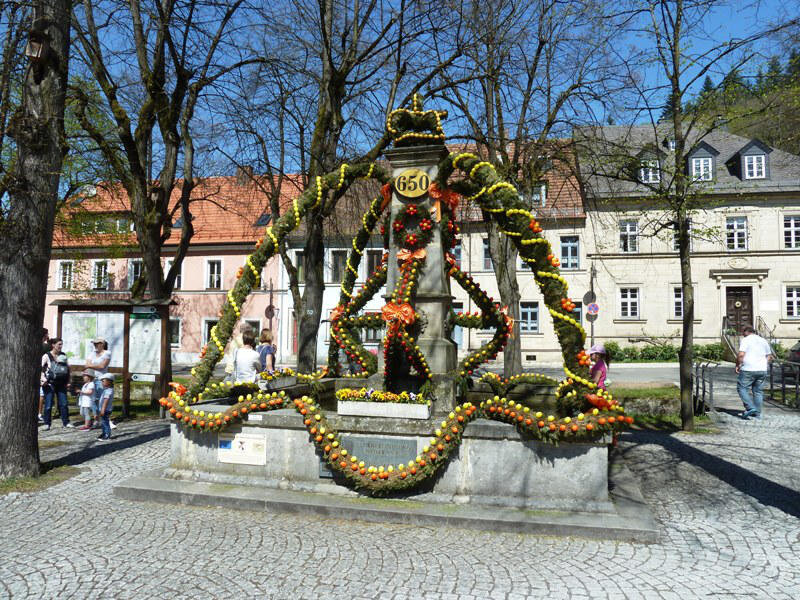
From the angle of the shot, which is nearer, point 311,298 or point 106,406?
point 106,406

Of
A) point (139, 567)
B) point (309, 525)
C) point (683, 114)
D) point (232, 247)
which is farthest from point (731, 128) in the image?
point (232, 247)

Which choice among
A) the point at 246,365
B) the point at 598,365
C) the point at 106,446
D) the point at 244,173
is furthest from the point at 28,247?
the point at 244,173

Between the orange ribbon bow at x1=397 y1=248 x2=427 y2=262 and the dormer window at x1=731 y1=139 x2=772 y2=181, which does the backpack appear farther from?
the dormer window at x1=731 y1=139 x2=772 y2=181

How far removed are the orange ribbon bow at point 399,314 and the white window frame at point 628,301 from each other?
27.9 m

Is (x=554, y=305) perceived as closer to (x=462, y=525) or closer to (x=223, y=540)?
(x=462, y=525)

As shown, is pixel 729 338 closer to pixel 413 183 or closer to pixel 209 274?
pixel 413 183

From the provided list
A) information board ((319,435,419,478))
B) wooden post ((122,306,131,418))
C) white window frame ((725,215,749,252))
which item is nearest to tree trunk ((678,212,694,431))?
information board ((319,435,419,478))

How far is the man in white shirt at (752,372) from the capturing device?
11500 mm

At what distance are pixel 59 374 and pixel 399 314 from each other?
7.72 metres

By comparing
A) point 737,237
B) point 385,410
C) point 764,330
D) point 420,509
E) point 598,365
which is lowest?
point 420,509

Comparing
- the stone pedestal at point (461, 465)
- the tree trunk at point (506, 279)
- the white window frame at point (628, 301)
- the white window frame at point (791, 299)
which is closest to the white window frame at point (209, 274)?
the tree trunk at point (506, 279)

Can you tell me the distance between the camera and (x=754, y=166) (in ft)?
108

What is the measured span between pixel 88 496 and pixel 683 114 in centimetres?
1070

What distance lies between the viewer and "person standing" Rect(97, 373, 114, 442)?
987cm
